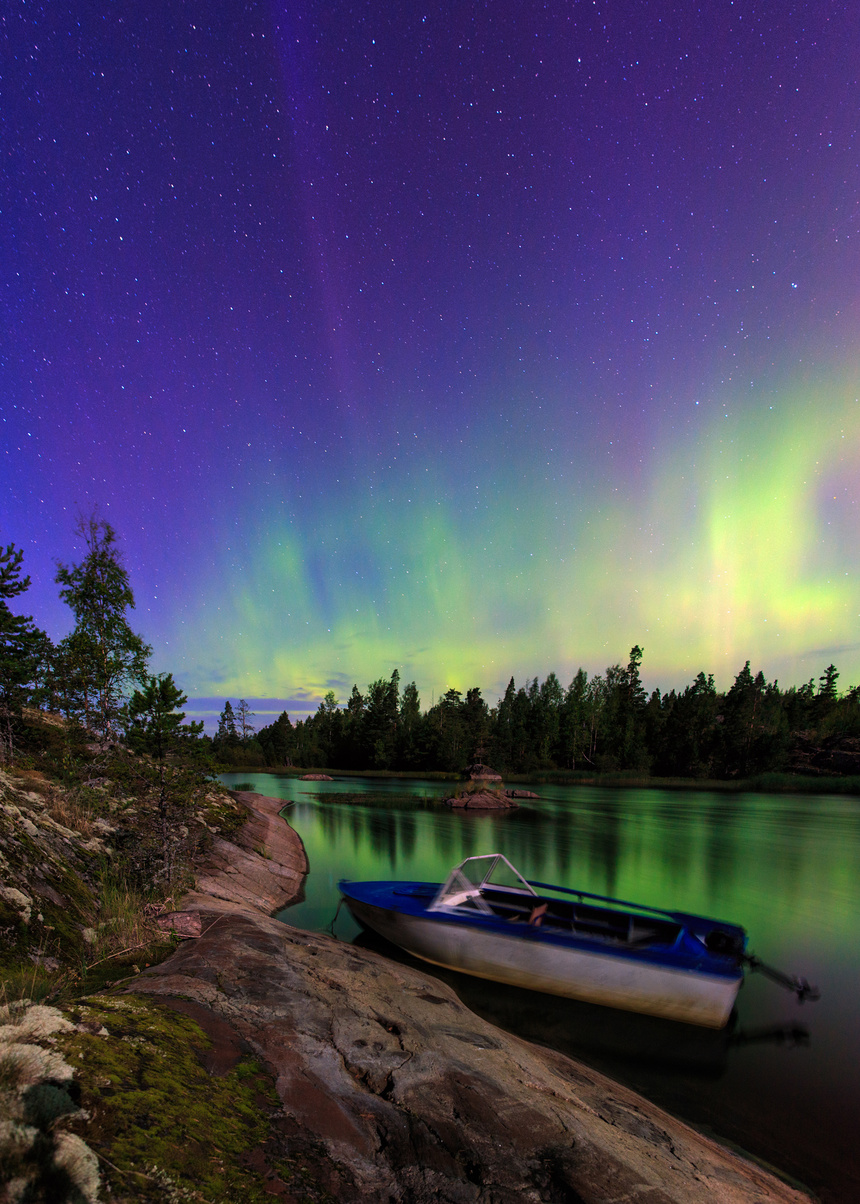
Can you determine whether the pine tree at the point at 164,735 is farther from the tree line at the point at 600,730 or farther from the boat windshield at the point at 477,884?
the tree line at the point at 600,730

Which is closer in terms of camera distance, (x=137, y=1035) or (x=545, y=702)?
(x=137, y=1035)

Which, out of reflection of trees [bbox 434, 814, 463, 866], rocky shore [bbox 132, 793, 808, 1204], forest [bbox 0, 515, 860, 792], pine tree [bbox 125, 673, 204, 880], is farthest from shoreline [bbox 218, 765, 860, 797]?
rocky shore [bbox 132, 793, 808, 1204]

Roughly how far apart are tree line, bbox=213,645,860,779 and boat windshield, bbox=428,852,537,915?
2909 inches

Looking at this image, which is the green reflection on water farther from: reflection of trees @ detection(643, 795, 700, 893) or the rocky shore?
the rocky shore

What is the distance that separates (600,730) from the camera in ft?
332

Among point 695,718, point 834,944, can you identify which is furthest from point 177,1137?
point 695,718

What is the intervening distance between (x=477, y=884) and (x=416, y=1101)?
8.72 metres

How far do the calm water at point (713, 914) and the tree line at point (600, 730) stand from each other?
135ft

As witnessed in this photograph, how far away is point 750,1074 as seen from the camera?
27.6 ft

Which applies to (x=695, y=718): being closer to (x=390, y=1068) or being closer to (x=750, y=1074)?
(x=750, y=1074)

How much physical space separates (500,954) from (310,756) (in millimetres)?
109658

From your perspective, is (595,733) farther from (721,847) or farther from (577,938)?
(577,938)

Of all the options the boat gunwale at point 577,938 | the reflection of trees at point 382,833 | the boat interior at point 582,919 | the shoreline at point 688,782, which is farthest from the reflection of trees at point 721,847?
the shoreline at point 688,782

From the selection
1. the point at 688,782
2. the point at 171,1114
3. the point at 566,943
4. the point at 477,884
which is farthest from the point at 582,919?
the point at 688,782
